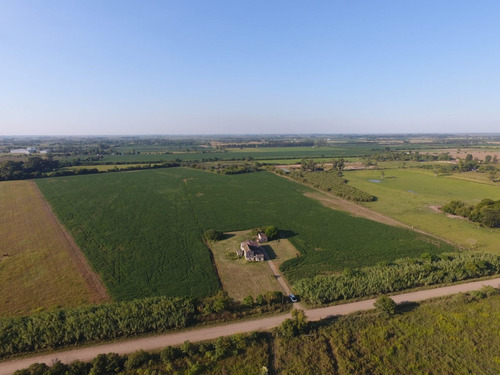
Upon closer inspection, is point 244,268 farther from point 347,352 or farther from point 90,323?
point 90,323

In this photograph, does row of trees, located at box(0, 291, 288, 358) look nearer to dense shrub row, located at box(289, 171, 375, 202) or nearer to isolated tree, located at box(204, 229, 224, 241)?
isolated tree, located at box(204, 229, 224, 241)

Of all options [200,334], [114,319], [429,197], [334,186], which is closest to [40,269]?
[114,319]

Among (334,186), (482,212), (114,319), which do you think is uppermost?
(334,186)

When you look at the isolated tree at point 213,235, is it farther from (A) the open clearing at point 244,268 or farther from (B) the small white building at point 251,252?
(B) the small white building at point 251,252

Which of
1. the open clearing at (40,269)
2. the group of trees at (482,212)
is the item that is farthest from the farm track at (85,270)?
the group of trees at (482,212)

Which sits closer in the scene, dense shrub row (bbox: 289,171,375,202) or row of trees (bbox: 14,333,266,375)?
row of trees (bbox: 14,333,266,375)

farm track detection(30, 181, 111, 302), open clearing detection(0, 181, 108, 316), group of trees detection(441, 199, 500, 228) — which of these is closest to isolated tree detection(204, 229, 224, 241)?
farm track detection(30, 181, 111, 302)
